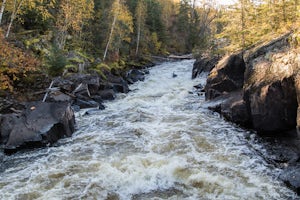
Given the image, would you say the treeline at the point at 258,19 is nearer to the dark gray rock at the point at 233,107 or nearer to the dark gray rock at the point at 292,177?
the dark gray rock at the point at 233,107

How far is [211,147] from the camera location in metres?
9.80

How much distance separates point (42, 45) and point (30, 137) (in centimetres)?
1192

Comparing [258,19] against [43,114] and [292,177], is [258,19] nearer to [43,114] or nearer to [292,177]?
[292,177]

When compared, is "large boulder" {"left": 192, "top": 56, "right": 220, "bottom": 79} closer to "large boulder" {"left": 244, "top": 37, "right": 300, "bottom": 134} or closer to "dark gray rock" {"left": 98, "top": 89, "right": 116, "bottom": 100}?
"dark gray rock" {"left": 98, "top": 89, "right": 116, "bottom": 100}

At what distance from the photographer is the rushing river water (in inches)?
278

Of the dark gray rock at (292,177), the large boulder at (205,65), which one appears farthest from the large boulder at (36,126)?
the large boulder at (205,65)

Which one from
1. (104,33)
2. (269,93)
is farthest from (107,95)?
(104,33)

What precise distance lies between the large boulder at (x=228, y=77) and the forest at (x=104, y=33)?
5.26 ft

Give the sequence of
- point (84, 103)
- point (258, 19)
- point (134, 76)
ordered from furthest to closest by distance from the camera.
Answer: point (134, 76), point (258, 19), point (84, 103)

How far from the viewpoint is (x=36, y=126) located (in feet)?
34.9

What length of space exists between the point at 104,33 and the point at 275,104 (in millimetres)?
23483

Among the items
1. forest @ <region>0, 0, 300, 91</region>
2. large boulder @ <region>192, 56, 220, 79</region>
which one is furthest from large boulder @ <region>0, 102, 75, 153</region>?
large boulder @ <region>192, 56, 220, 79</region>

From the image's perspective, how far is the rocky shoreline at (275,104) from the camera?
28.5 ft

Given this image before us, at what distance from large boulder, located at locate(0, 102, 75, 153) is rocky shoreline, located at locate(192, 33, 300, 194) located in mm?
7347
